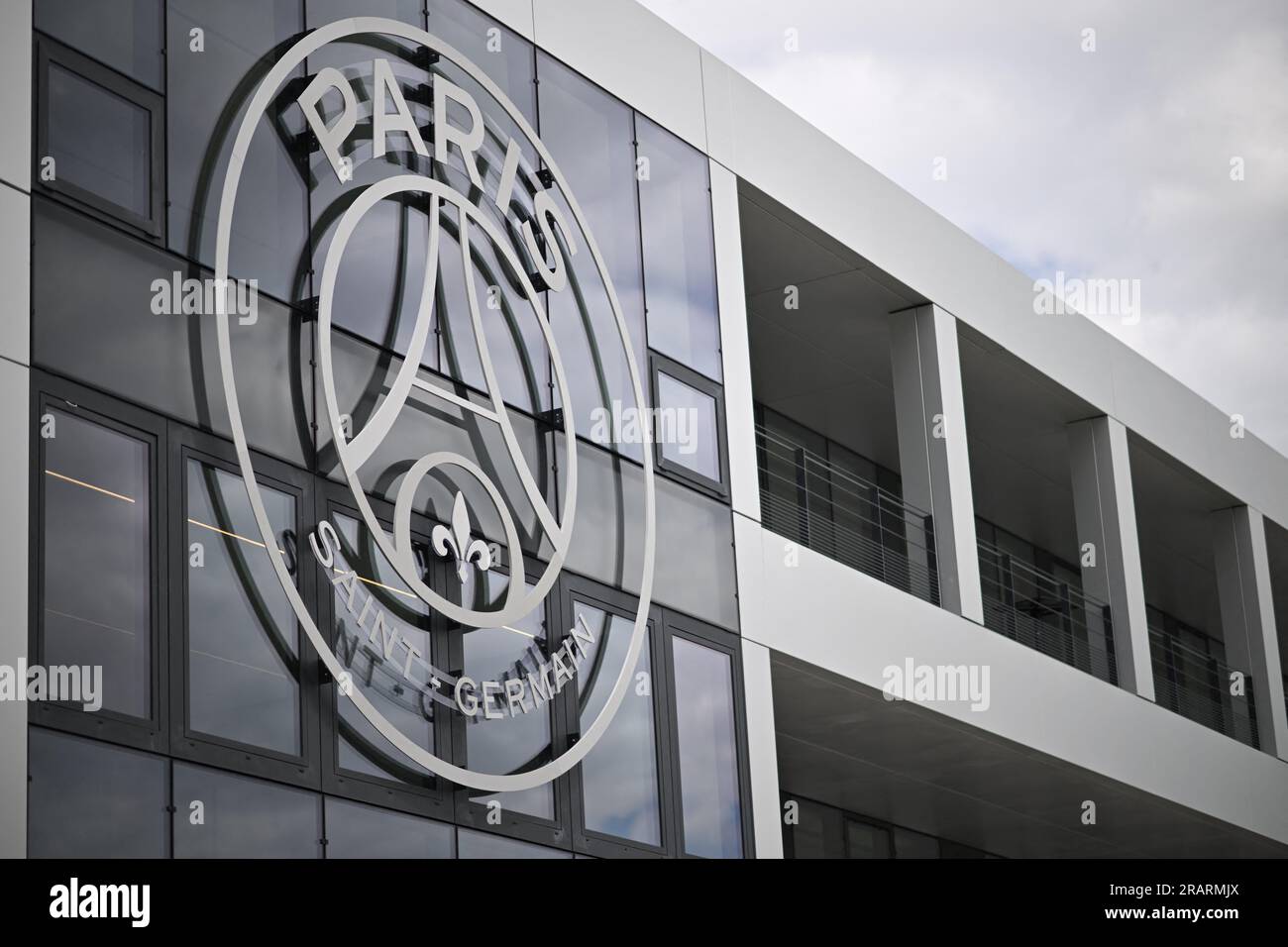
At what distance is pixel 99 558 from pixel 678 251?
728 cm

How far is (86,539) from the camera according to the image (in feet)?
33.6

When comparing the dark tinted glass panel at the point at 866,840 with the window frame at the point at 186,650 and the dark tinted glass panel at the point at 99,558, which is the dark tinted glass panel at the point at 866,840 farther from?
the dark tinted glass panel at the point at 99,558

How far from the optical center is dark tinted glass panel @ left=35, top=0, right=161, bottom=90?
10.8 meters

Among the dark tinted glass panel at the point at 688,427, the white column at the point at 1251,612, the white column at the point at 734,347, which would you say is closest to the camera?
the dark tinted glass panel at the point at 688,427

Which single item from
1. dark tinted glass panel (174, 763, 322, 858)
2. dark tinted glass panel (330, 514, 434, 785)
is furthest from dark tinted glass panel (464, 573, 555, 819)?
dark tinted glass panel (174, 763, 322, 858)

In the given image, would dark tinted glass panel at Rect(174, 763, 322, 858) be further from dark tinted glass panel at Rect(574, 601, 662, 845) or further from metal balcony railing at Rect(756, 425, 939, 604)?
metal balcony railing at Rect(756, 425, 939, 604)

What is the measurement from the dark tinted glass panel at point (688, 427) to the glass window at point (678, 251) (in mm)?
277

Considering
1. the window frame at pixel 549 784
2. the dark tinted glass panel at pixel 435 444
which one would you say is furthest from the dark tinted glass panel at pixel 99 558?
the window frame at pixel 549 784

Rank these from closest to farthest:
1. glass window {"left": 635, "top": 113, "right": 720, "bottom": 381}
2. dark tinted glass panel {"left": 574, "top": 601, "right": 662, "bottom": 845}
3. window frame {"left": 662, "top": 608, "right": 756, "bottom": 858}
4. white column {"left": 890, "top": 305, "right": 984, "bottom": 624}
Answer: dark tinted glass panel {"left": 574, "top": 601, "right": 662, "bottom": 845} < window frame {"left": 662, "top": 608, "right": 756, "bottom": 858} < glass window {"left": 635, "top": 113, "right": 720, "bottom": 381} < white column {"left": 890, "top": 305, "right": 984, "bottom": 624}

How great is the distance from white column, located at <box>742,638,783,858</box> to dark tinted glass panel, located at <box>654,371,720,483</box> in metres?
1.58

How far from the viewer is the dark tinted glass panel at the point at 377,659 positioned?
11672 millimetres

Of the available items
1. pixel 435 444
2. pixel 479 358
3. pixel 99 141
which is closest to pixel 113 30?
pixel 99 141
